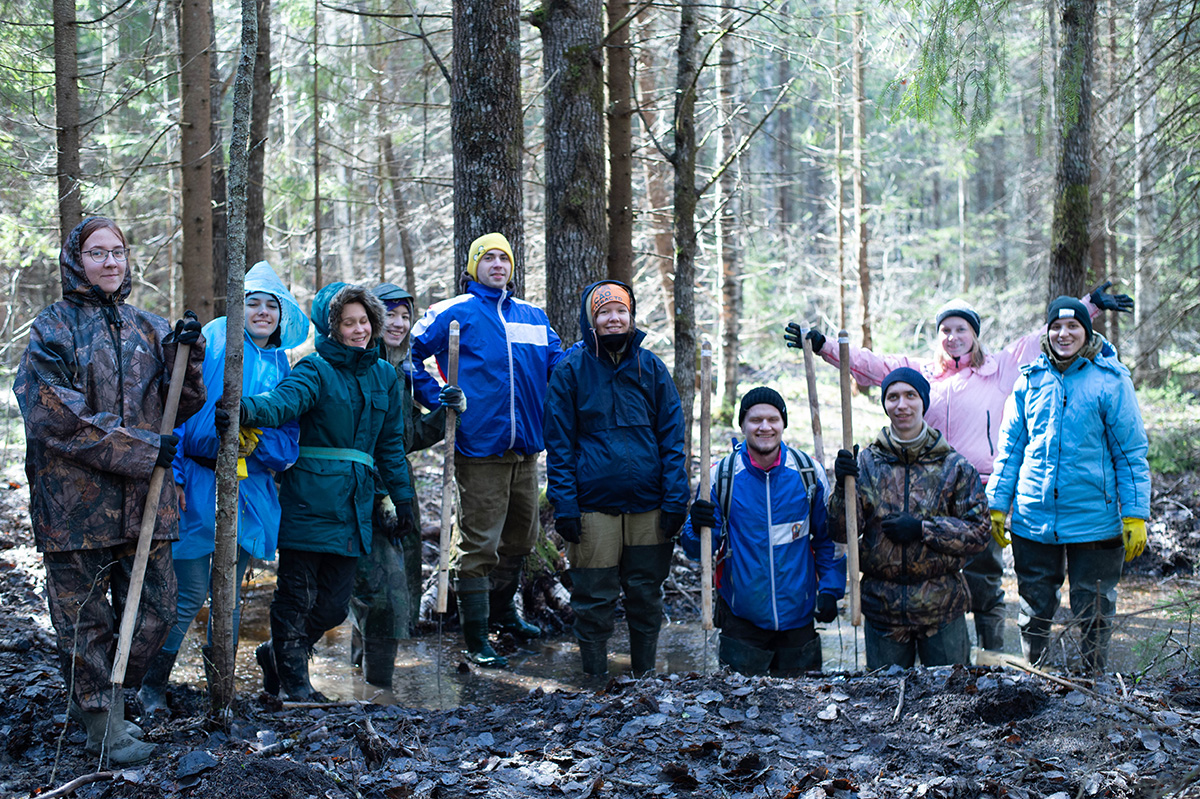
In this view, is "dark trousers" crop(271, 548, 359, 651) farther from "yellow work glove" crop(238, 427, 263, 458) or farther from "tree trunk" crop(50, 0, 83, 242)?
"tree trunk" crop(50, 0, 83, 242)

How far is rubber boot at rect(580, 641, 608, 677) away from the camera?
5.74 metres

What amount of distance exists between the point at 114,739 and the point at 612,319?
3285 mm

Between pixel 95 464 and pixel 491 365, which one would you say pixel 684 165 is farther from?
pixel 95 464

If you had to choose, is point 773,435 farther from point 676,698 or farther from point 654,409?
point 676,698

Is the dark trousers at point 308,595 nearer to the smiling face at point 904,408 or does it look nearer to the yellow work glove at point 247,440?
the yellow work glove at point 247,440

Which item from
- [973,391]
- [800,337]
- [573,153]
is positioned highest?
[573,153]

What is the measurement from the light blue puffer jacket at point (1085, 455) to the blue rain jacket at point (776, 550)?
4.37 feet

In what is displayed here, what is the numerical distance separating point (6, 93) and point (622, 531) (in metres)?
6.57

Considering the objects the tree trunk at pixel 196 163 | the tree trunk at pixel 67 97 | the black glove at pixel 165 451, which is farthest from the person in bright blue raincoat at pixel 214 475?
the tree trunk at pixel 196 163

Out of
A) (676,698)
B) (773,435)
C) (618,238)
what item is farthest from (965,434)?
(618,238)

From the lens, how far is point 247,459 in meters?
4.87

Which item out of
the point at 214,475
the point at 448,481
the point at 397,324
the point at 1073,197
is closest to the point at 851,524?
the point at 448,481

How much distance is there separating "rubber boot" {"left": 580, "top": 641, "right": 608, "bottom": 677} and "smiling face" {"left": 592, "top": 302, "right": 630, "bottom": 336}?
197 centimetres

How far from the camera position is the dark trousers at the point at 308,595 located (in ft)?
16.8
